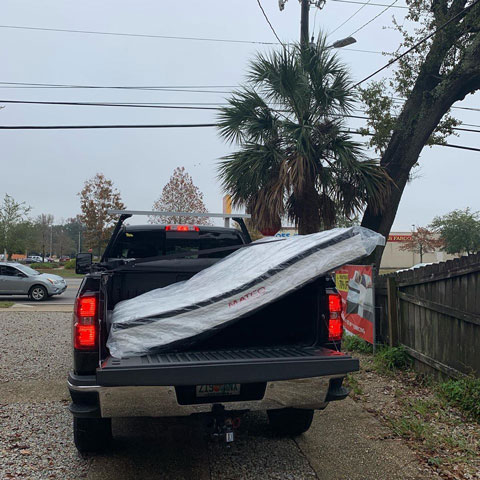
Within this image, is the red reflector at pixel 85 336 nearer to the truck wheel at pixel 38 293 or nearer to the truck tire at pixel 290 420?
the truck tire at pixel 290 420

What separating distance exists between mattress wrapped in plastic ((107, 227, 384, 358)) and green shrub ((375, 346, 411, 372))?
389 centimetres

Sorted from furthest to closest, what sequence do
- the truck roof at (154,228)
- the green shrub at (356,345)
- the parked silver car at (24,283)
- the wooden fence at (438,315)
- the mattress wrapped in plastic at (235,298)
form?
the parked silver car at (24,283) → the green shrub at (356,345) → the truck roof at (154,228) → the wooden fence at (438,315) → the mattress wrapped in plastic at (235,298)

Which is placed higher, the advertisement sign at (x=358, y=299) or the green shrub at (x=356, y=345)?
the advertisement sign at (x=358, y=299)

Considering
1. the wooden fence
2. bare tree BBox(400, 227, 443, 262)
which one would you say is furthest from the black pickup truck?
bare tree BBox(400, 227, 443, 262)

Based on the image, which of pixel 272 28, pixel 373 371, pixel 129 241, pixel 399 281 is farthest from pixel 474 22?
pixel 129 241

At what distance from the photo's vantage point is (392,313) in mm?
7324

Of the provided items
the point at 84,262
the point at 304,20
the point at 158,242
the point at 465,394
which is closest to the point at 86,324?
the point at 84,262

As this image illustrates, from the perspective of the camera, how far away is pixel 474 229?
50.4 m

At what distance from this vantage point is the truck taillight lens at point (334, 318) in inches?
156

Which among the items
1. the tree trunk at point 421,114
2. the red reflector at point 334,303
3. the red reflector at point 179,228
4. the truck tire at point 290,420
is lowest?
the truck tire at point 290,420

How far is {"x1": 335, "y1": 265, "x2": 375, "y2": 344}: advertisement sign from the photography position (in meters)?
7.95

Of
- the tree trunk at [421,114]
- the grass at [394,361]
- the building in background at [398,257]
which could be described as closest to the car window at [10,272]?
the tree trunk at [421,114]

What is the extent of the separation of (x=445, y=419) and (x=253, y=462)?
197 cm

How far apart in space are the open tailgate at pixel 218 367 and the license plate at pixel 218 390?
183mm
